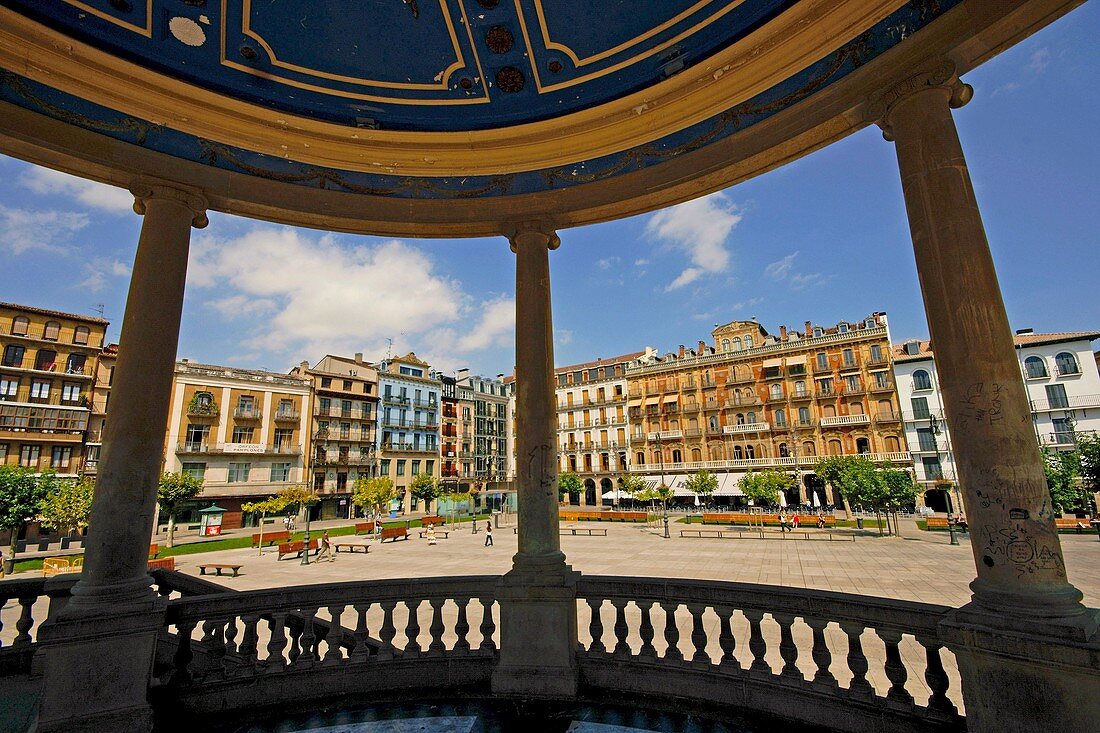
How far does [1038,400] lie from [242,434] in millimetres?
74087

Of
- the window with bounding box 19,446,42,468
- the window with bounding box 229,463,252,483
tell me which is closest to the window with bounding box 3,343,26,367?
the window with bounding box 19,446,42,468

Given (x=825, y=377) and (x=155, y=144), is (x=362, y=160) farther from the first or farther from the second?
(x=825, y=377)

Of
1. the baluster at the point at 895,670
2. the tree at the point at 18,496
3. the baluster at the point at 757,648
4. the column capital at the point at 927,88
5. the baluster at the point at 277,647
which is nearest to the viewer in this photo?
the baluster at the point at 895,670

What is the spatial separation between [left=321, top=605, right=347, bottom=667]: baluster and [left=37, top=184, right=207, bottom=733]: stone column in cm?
146

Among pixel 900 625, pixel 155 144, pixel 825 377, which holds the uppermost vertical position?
pixel 825 377

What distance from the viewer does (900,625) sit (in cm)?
412

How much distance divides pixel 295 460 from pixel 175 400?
1217 centimetres

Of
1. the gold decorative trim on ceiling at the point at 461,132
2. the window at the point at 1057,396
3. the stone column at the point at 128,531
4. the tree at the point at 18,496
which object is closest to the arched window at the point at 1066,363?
the window at the point at 1057,396

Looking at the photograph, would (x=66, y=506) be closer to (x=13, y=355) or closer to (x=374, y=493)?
(x=374, y=493)

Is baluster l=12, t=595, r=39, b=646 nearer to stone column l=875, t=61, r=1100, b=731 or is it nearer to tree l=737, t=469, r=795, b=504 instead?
stone column l=875, t=61, r=1100, b=731

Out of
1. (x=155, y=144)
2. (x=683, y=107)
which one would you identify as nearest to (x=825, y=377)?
(x=683, y=107)

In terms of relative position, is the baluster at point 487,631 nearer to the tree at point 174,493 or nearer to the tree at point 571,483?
the tree at point 174,493

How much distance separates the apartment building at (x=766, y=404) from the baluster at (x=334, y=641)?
4781 cm

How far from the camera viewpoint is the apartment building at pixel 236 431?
151ft
